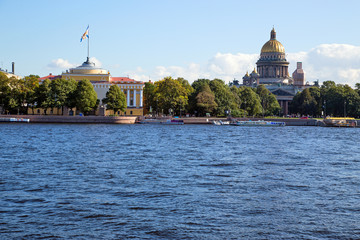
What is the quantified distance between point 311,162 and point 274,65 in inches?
6393

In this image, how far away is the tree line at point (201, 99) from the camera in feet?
366

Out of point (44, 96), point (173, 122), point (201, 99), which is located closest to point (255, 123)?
point (201, 99)

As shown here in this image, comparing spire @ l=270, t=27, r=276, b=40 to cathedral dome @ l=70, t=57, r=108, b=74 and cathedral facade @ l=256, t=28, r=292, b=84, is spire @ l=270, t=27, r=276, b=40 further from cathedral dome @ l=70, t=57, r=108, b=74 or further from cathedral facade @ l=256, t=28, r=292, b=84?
cathedral dome @ l=70, t=57, r=108, b=74

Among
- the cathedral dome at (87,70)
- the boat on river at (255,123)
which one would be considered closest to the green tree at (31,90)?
the cathedral dome at (87,70)

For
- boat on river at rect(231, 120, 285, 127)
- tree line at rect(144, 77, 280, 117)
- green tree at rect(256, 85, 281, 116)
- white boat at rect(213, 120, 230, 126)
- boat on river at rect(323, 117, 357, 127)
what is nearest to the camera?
boat on river at rect(323, 117, 357, 127)

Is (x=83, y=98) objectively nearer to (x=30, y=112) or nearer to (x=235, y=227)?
(x=30, y=112)

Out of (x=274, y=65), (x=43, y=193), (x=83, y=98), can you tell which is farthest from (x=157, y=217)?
(x=274, y=65)

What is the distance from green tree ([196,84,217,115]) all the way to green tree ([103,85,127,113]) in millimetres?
15277

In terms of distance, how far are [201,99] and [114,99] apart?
17200 millimetres

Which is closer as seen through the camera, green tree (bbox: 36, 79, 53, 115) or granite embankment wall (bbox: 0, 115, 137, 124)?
granite embankment wall (bbox: 0, 115, 137, 124)

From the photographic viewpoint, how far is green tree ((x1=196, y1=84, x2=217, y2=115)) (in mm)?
110500

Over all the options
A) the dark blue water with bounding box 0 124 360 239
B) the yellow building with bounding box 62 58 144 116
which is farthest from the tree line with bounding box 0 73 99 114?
the dark blue water with bounding box 0 124 360 239

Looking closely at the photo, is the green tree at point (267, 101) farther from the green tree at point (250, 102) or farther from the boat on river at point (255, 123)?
the boat on river at point (255, 123)

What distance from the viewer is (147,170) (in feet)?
95.7
